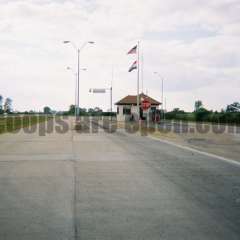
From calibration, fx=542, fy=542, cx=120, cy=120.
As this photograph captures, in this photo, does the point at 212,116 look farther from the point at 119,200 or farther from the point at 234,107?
the point at 119,200

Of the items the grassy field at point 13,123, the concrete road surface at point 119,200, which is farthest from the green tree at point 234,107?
the concrete road surface at point 119,200

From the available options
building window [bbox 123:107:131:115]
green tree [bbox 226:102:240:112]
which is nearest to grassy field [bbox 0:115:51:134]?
building window [bbox 123:107:131:115]

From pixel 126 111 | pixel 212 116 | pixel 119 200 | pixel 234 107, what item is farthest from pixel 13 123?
pixel 234 107

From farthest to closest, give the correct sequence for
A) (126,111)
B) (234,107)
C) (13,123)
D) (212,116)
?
1. (234,107)
2. (126,111)
3. (212,116)
4. (13,123)

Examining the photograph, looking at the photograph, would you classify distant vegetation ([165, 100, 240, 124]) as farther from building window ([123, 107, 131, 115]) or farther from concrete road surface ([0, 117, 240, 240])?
concrete road surface ([0, 117, 240, 240])

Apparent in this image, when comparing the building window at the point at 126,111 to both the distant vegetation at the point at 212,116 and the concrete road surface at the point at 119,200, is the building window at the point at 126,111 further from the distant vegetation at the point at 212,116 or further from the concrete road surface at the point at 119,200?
the concrete road surface at the point at 119,200

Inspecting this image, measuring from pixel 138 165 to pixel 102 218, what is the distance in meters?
8.62

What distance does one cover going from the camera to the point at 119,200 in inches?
401

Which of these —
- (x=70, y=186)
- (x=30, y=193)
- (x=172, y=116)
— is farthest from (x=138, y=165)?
(x=172, y=116)

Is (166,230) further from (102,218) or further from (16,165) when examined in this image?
(16,165)

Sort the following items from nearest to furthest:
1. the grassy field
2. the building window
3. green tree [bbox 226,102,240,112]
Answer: the grassy field
the building window
green tree [bbox 226,102,240,112]

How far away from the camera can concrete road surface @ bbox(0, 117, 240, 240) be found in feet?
25.0

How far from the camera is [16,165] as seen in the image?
17.0m

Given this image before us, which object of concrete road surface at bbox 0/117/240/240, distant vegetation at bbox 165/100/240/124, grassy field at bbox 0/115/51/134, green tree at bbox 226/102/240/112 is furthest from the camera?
green tree at bbox 226/102/240/112
